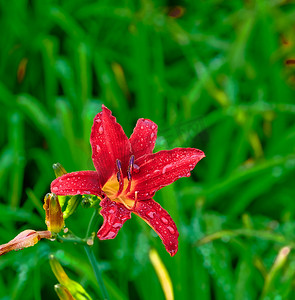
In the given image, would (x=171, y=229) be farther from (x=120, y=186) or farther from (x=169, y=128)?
(x=169, y=128)

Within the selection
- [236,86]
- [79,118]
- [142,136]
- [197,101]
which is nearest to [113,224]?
[142,136]

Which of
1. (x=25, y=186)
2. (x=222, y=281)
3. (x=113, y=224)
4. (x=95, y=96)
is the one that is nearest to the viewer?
(x=113, y=224)

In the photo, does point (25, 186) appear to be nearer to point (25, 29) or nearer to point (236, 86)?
point (25, 29)

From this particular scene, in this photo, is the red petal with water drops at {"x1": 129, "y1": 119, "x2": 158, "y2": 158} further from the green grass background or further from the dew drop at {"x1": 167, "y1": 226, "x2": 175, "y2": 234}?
the green grass background

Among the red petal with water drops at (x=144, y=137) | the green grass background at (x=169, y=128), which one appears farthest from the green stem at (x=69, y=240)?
the green grass background at (x=169, y=128)

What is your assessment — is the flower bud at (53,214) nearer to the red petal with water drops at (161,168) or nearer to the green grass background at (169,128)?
the red petal with water drops at (161,168)

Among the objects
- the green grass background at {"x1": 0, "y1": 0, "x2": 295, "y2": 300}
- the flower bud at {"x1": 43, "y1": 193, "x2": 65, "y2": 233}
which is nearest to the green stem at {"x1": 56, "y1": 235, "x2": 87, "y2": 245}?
the flower bud at {"x1": 43, "y1": 193, "x2": 65, "y2": 233}

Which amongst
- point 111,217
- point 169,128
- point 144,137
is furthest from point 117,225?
point 169,128
